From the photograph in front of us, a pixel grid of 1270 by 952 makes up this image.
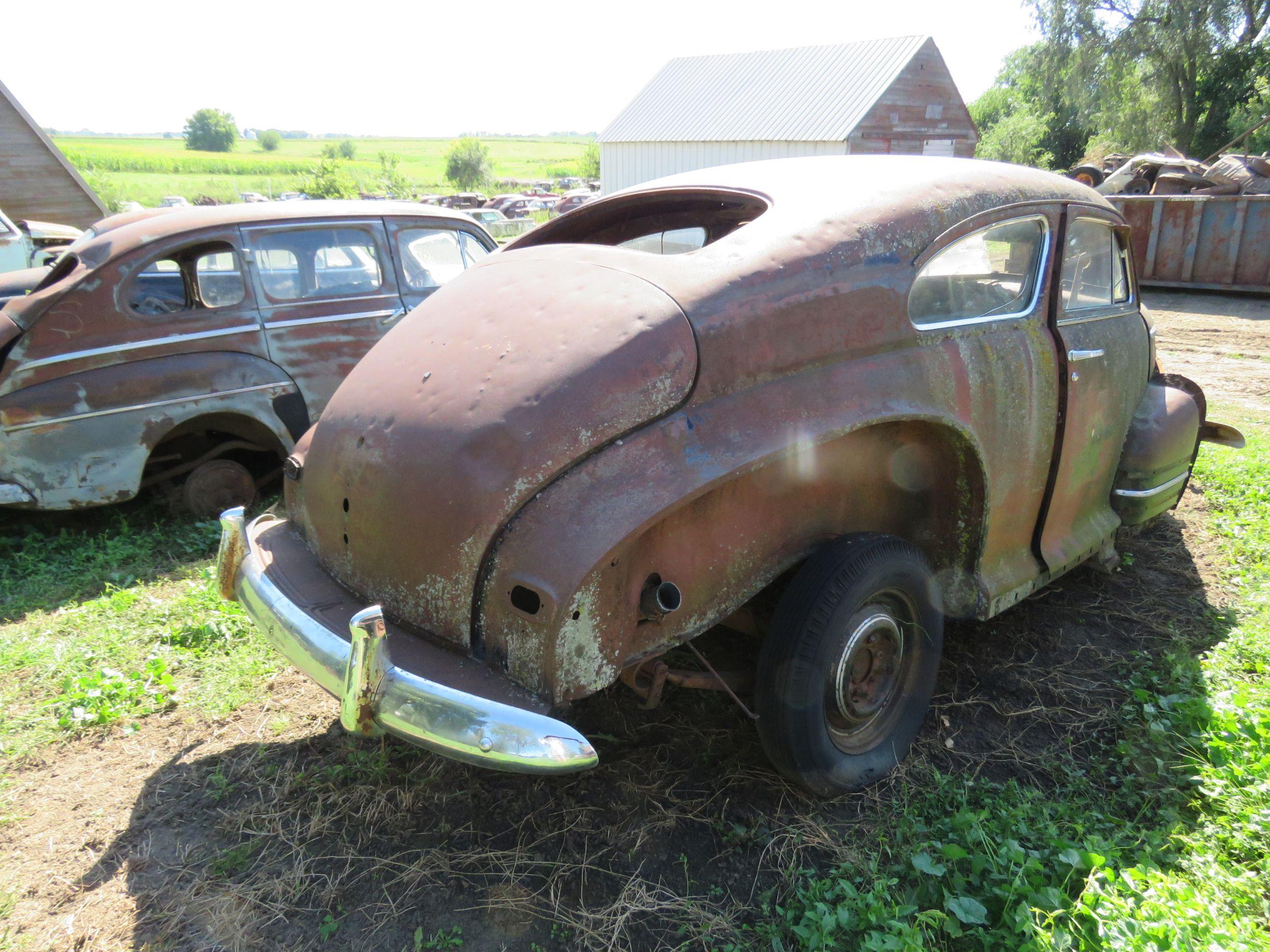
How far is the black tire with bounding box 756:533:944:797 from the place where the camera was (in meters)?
2.41

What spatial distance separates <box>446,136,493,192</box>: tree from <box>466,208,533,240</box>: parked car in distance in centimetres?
4028

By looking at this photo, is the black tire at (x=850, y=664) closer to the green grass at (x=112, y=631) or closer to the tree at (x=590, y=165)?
the green grass at (x=112, y=631)

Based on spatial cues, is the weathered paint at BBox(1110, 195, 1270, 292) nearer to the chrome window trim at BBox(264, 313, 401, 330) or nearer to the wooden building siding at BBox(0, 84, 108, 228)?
the chrome window trim at BBox(264, 313, 401, 330)

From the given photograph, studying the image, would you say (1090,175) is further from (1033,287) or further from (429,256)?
(1033,287)

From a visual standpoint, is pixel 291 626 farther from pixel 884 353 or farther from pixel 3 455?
pixel 3 455

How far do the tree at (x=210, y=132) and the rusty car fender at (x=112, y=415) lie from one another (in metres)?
128

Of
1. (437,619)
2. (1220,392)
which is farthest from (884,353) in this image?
(1220,392)

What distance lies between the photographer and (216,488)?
5043mm

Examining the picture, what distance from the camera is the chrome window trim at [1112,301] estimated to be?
317cm

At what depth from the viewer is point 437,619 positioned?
2.24 metres

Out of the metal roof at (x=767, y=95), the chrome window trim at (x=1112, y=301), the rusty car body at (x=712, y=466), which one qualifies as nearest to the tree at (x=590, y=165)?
the metal roof at (x=767, y=95)

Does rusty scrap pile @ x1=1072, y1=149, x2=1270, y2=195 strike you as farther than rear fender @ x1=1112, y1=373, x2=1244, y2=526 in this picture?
Yes

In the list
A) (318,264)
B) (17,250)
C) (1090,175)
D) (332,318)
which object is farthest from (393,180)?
(332,318)

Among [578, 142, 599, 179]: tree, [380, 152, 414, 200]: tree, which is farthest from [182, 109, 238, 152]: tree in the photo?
[380, 152, 414, 200]: tree
